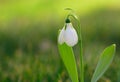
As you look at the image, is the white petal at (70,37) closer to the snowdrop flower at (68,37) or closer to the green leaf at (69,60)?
the snowdrop flower at (68,37)

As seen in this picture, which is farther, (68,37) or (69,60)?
(69,60)

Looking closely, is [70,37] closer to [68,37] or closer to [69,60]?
[68,37]

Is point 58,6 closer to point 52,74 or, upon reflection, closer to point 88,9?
point 88,9

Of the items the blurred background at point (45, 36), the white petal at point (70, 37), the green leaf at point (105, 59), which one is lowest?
the blurred background at point (45, 36)

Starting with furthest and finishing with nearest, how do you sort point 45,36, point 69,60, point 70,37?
point 45,36 → point 69,60 → point 70,37

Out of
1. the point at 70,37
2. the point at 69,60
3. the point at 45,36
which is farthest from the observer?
the point at 45,36

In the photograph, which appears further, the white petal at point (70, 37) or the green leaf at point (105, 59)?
the green leaf at point (105, 59)

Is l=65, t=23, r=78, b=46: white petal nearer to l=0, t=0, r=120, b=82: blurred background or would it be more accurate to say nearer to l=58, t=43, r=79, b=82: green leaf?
l=58, t=43, r=79, b=82: green leaf

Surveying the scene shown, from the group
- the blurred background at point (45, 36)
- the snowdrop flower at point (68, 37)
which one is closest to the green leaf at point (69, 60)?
the snowdrop flower at point (68, 37)

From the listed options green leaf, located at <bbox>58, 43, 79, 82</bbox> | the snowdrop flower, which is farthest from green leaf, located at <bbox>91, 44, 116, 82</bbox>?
the snowdrop flower

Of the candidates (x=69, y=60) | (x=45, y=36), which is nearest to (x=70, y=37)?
(x=69, y=60)
